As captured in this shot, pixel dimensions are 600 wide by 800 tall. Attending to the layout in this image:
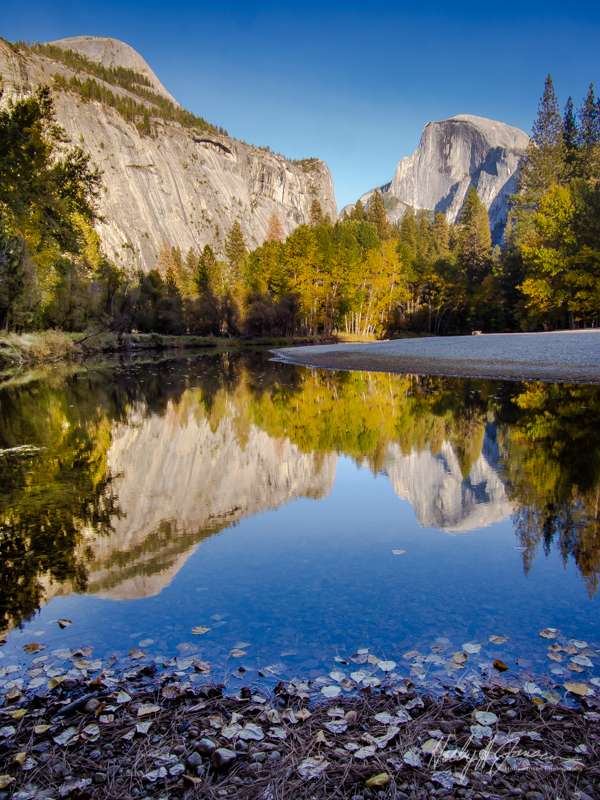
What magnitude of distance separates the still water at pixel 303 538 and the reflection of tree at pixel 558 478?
30mm

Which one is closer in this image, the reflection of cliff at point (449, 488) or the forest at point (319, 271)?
the reflection of cliff at point (449, 488)

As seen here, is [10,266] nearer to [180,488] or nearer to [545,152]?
[180,488]

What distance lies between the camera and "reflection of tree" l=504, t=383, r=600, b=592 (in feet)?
17.5

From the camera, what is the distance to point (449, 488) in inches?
290

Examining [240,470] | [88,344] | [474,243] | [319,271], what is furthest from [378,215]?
[240,470]

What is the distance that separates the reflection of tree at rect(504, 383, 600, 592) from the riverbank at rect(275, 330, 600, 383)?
25.1 feet

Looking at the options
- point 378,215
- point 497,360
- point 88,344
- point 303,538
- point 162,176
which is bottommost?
point 303,538

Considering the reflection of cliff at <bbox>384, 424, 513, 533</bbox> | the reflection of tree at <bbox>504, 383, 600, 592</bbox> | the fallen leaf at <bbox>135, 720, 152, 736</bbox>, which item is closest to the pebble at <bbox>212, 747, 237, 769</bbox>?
the fallen leaf at <bbox>135, 720, 152, 736</bbox>

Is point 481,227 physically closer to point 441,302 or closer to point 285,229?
point 441,302

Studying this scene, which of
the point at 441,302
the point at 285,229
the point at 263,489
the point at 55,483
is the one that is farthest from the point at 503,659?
the point at 285,229

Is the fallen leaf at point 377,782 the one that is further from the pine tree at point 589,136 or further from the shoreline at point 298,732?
the pine tree at point 589,136

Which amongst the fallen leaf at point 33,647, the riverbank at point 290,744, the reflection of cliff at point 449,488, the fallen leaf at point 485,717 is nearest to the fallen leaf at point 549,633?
the riverbank at point 290,744

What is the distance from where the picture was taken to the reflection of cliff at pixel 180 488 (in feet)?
17.0

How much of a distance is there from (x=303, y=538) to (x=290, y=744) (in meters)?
3.14
